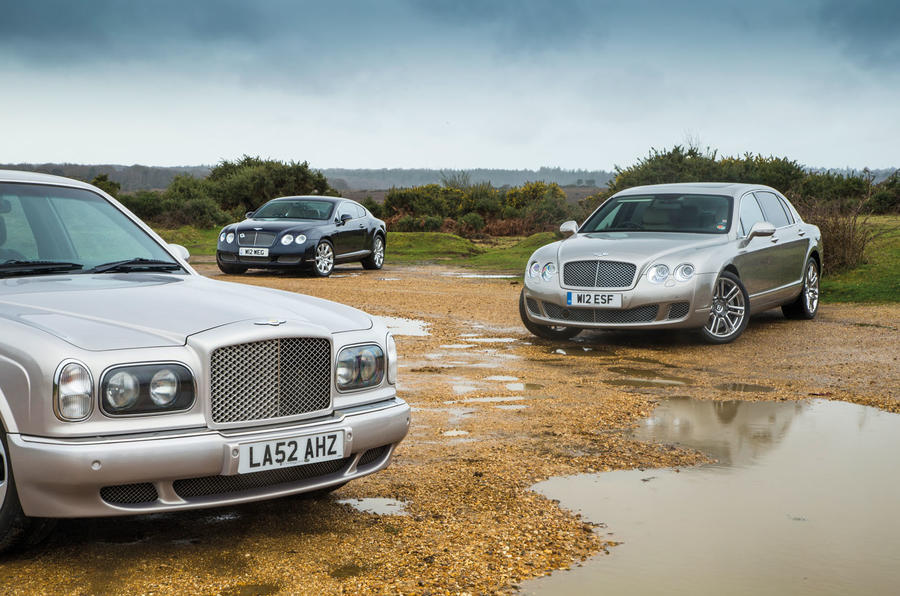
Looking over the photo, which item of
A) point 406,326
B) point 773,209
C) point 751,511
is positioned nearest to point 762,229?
point 773,209

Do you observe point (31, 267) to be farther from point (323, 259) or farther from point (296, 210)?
point (296, 210)

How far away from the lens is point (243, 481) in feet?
12.7

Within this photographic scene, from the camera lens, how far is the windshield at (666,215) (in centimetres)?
1073

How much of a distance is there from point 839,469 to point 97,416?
3840 mm

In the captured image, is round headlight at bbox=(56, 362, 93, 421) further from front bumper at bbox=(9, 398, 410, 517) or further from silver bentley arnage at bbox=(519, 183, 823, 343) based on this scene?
silver bentley arnage at bbox=(519, 183, 823, 343)

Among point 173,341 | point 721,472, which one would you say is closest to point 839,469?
point 721,472

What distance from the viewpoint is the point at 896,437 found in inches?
239

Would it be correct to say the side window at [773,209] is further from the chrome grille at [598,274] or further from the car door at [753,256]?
the chrome grille at [598,274]

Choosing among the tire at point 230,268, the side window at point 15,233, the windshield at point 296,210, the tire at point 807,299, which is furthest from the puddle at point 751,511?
the windshield at point 296,210

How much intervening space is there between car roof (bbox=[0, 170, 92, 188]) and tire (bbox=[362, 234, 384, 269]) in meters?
15.6

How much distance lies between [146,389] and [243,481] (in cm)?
53

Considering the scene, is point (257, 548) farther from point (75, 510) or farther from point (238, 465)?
point (75, 510)

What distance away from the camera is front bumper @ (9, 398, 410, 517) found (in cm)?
355

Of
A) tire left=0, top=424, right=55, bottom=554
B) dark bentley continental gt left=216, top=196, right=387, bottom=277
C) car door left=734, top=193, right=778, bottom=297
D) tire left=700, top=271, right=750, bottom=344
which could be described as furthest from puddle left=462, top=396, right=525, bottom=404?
dark bentley continental gt left=216, top=196, right=387, bottom=277
